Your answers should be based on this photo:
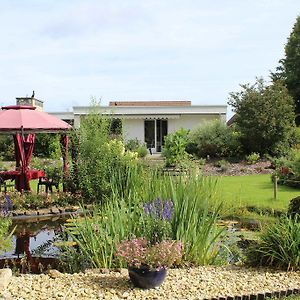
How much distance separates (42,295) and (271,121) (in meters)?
21.9

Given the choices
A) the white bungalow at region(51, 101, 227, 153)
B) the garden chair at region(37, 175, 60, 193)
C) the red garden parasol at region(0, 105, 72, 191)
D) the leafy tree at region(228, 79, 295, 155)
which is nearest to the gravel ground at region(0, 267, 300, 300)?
the garden chair at region(37, 175, 60, 193)

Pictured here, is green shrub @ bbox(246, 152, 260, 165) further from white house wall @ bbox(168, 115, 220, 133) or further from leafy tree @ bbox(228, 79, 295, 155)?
white house wall @ bbox(168, 115, 220, 133)

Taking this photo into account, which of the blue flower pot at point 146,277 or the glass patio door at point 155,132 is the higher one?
the glass patio door at point 155,132

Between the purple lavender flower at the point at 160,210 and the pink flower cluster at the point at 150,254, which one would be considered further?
the purple lavender flower at the point at 160,210

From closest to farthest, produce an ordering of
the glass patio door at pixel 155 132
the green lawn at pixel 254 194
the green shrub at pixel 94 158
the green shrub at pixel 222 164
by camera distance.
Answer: the green lawn at pixel 254 194, the green shrub at pixel 94 158, the green shrub at pixel 222 164, the glass patio door at pixel 155 132

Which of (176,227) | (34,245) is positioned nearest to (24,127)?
(34,245)

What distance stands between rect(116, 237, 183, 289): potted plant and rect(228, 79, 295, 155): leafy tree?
21.0m

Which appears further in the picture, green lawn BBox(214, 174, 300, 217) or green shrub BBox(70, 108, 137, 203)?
green shrub BBox(70, 108, 137, 203)

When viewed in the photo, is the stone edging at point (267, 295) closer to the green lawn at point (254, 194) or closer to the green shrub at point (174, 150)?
the green lawn at point (254, 194)

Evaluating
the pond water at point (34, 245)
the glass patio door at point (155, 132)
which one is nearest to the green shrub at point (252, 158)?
the glass patio door at point (155, 132)

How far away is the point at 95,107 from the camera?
1512 cm

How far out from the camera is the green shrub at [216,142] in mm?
26906

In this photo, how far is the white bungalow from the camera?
120 feet

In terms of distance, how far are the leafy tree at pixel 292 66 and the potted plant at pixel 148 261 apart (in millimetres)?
34375
